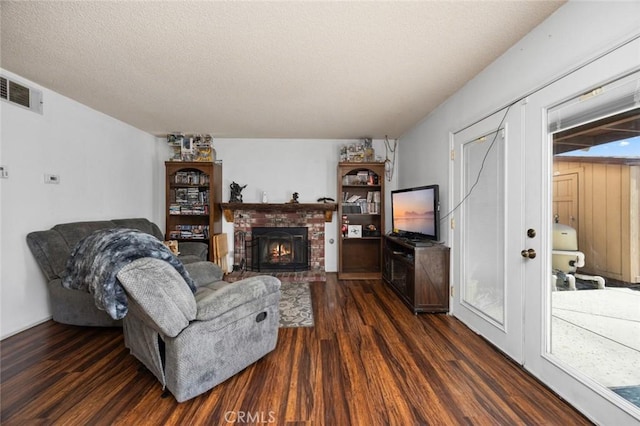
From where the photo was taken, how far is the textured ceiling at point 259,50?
157 cm

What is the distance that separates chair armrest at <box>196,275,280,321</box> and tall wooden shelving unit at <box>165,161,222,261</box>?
8.10 feet

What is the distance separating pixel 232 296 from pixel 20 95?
2882 mm

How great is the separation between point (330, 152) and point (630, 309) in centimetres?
394

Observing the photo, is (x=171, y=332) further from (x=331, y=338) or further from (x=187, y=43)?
(x=187, y=43)

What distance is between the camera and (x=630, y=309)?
132cm

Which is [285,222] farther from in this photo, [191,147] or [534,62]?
[534,62]

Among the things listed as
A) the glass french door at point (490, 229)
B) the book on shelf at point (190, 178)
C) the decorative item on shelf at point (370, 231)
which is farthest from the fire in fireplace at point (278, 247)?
the glass french door at point (490, 229)

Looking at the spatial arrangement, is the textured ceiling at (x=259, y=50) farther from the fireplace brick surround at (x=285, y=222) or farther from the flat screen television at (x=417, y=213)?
the fireplace brick surround at (x=285, y=222)

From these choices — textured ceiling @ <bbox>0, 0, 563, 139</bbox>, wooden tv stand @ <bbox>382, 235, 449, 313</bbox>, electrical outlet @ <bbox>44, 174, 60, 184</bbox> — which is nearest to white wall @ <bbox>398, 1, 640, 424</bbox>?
textured ceiling @ <bbox>0, 0, 563, 139</bbox>

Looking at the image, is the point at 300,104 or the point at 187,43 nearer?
the point at 187,43

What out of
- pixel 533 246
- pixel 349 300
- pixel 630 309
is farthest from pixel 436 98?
pixel 349 300

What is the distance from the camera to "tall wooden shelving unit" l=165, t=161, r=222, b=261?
13.7 ft

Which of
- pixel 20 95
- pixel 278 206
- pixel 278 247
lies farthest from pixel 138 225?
pixel 278 247

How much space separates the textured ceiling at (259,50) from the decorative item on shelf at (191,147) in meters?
0.95
